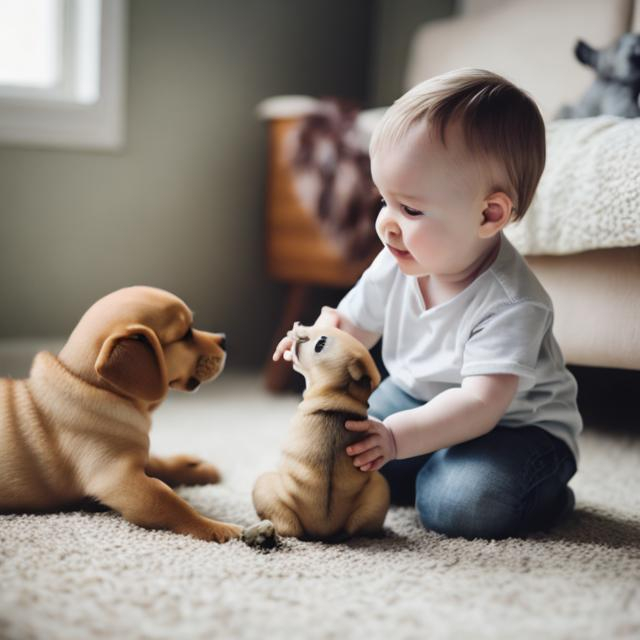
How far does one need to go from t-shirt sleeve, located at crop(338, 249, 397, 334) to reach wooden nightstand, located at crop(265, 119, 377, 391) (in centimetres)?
65

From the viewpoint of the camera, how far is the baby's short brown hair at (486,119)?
94 cm

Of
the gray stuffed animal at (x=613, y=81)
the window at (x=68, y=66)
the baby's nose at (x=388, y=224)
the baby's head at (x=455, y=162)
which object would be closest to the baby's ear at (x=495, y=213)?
the baby's head at (x=455, y=162)

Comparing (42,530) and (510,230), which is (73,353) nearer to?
(42,530)

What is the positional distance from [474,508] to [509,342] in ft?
0.70

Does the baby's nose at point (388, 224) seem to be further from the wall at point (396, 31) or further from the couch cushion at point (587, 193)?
the wall at point (396, 31)

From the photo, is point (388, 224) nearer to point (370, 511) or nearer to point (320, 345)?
point (320, 345)

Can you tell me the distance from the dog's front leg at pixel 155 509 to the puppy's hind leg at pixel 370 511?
0.45 ft

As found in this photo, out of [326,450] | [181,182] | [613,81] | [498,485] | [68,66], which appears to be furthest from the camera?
[181,182]

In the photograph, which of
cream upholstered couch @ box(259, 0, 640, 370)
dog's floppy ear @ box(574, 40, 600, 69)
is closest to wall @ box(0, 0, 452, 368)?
dog's floppy ear @ box(574, 40, 600, 69)

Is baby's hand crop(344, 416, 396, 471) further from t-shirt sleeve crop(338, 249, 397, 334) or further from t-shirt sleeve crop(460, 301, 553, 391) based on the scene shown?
t-shirt sleeve crop(338, 249, 397, 334)

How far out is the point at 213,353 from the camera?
3.54ft

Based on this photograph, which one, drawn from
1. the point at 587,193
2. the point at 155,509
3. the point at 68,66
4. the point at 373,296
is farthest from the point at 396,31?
A: the point at 155,509

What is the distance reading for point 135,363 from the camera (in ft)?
3.14

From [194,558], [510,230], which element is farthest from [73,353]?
[510,230]
